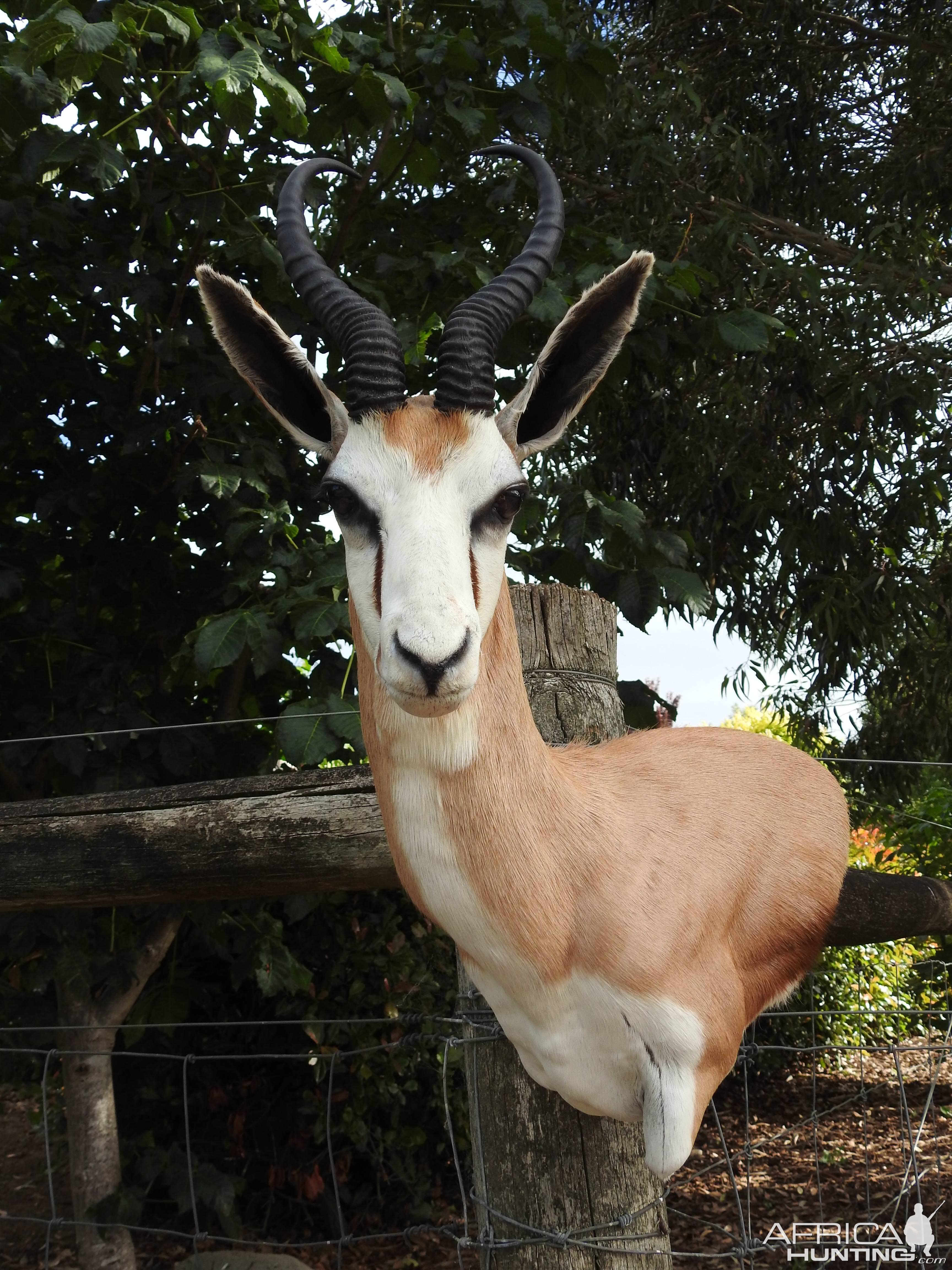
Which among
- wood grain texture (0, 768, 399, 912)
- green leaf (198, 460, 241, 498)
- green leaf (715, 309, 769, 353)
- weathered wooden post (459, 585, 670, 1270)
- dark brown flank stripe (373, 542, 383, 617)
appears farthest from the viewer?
green leaf (715, 309, 769, 353)

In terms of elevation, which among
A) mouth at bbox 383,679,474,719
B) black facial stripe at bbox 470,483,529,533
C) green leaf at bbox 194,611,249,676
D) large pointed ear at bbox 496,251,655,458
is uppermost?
large pointed ear at bbox 496,251,655,458

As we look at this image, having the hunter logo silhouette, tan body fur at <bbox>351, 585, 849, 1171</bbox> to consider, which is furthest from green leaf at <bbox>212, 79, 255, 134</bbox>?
the hunter logo silhouette

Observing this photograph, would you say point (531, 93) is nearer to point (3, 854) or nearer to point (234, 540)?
point (234, 540)

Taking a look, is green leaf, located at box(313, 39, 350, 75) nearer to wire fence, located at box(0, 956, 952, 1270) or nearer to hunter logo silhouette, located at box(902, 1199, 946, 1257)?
wire fence, located at box(0, 956, 952, 1270)

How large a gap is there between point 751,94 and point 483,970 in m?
7.52

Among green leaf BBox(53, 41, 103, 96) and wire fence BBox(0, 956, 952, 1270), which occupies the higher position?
green leaf BBox(53, 41, 103, 96)

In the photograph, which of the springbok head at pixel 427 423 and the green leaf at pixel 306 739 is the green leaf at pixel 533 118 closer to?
the springbok head at pixel 427 423

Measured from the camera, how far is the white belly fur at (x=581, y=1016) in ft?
5.56

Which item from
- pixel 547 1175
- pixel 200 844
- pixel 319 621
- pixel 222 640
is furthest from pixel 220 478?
pixel 547 1175

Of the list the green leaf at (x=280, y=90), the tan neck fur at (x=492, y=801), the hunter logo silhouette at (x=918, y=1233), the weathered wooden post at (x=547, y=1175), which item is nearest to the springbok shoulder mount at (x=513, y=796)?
the tan neck fur at (x=492, y=801)

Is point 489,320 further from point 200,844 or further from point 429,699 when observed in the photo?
point 200,844

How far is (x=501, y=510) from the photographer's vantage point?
1698mm

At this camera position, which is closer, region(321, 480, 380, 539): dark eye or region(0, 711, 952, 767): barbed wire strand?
region(321, 480, 380, 539): dark eye

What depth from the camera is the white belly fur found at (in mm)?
1695
